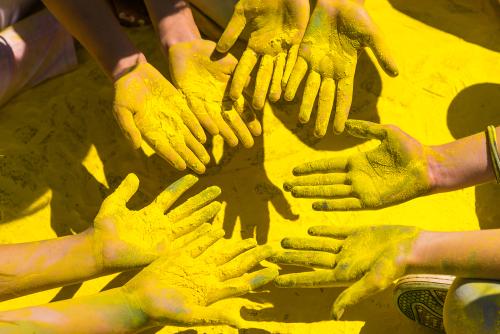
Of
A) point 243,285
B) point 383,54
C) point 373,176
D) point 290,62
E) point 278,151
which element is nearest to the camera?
point 243,285

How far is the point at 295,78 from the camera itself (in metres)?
2.03

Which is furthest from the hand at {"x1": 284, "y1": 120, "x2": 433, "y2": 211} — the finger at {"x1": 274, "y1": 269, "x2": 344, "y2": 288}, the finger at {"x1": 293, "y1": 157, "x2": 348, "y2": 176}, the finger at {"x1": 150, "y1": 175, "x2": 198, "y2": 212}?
the finger at {"x1": 150, "y1": 175, "x2": 198, "y2": 212}

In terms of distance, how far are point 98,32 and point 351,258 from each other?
48.2 inches

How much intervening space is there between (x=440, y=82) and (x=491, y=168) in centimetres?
68

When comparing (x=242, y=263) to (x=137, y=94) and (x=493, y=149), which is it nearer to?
(x=137, y=94)

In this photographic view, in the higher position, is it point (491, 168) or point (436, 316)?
point (491, 168)

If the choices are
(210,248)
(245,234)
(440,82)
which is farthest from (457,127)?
(210,248)

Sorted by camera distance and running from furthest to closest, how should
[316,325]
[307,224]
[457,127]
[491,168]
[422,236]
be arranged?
[457,127] → [307,224] → [316,325] → [491,168] → [422,236]

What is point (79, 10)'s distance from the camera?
88.0 inches

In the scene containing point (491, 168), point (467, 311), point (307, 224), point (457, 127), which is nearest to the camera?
point (467, 311)

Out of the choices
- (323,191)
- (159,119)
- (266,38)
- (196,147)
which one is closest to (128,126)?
(159,119)

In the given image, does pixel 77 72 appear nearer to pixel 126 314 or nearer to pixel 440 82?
pixel 126 314

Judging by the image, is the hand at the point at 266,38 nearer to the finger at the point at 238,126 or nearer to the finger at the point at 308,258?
the finger at the point at 238,126

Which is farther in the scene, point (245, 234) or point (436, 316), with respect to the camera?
point (245, 234)
